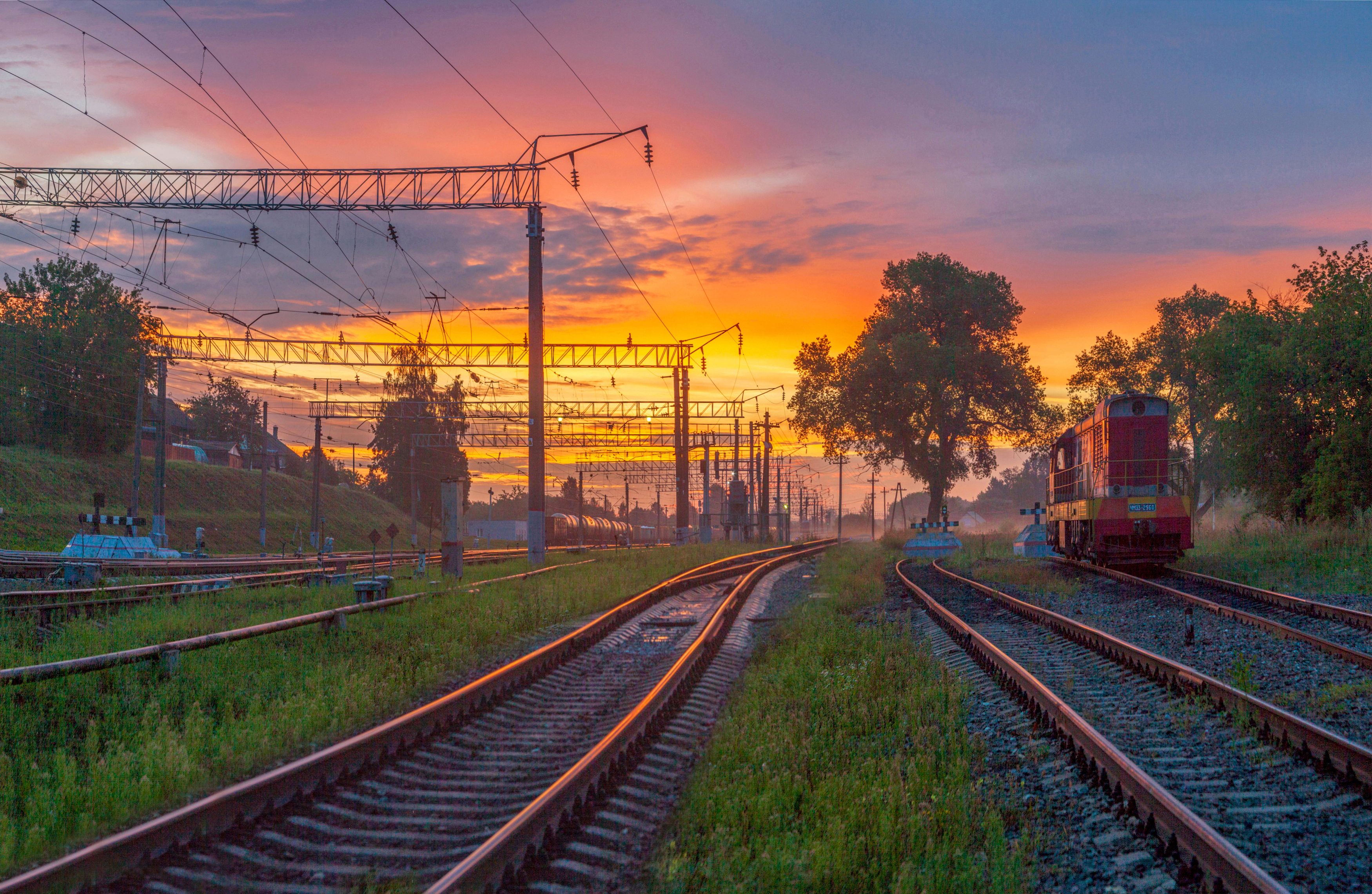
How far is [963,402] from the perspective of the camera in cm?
4856

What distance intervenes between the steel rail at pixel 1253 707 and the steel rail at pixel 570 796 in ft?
15.3

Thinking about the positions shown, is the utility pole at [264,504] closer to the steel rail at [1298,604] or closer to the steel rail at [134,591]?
the steel rail at [134,591]

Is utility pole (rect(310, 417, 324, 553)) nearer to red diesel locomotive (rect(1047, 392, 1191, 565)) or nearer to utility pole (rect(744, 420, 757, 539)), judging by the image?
utility pole (rect(744, 420, 757, 539))

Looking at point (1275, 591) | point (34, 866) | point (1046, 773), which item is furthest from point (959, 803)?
point (1275, 591)

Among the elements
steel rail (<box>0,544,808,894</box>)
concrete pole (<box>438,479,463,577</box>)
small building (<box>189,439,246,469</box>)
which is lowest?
steel rail (<box>0,544,808,894</box>)

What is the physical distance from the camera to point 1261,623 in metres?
12.2

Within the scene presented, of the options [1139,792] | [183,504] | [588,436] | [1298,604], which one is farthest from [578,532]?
[1139,792]

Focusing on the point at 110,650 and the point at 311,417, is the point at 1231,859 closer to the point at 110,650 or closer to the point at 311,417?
the point at 110,650

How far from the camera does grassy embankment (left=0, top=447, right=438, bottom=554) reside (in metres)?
43.2

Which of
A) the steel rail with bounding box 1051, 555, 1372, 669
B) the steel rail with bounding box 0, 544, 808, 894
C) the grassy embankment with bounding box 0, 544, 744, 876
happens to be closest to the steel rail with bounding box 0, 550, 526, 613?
the grassy embankment with bounding box 0, 544, 744, 876

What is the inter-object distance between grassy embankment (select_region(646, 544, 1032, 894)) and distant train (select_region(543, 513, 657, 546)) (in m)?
38.7

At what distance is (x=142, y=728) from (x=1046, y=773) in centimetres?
697

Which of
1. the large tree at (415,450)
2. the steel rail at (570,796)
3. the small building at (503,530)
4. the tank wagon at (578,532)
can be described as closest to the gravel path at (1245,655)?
the steel rail at (570,796)

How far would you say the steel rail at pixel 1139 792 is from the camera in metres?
4.04
